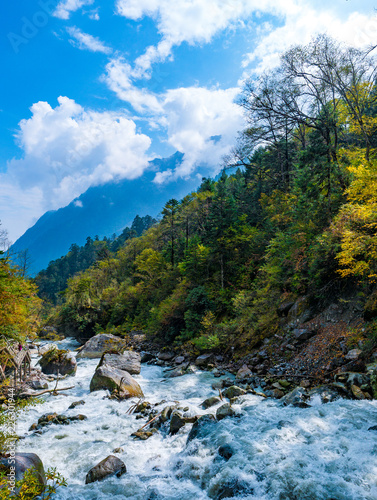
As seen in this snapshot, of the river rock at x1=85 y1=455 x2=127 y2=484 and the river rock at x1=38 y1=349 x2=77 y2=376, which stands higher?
the river rock at x1=38 y1=349 x2=77 y2=376

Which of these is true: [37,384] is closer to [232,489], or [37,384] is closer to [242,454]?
[242,454]

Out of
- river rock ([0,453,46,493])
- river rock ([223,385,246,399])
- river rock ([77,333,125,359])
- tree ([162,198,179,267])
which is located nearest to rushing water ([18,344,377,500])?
river rock ([223,385,246,399])

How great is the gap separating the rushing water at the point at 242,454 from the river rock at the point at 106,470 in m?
0.13

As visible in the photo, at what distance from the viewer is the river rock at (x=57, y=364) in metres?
13.9

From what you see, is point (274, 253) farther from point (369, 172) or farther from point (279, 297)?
point (369, 172)

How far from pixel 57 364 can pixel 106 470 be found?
10147mm

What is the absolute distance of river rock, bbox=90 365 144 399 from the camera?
1041 cm

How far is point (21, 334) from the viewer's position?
8406 millimetres

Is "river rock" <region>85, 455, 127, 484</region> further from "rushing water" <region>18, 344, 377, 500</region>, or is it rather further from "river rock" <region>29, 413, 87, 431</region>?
"river rock" <region>29, 413, 87, 431</region>

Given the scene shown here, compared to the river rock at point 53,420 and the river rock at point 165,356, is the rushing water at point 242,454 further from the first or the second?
the river rock at point 165,356

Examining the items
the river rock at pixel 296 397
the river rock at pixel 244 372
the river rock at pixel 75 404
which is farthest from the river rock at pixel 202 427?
the river rock at pixel 75 404

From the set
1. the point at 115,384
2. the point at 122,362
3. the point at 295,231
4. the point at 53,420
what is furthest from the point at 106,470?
the point at 295,231

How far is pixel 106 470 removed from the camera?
18.2 feet

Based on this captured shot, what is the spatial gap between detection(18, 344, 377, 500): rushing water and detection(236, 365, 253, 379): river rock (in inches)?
97.9
